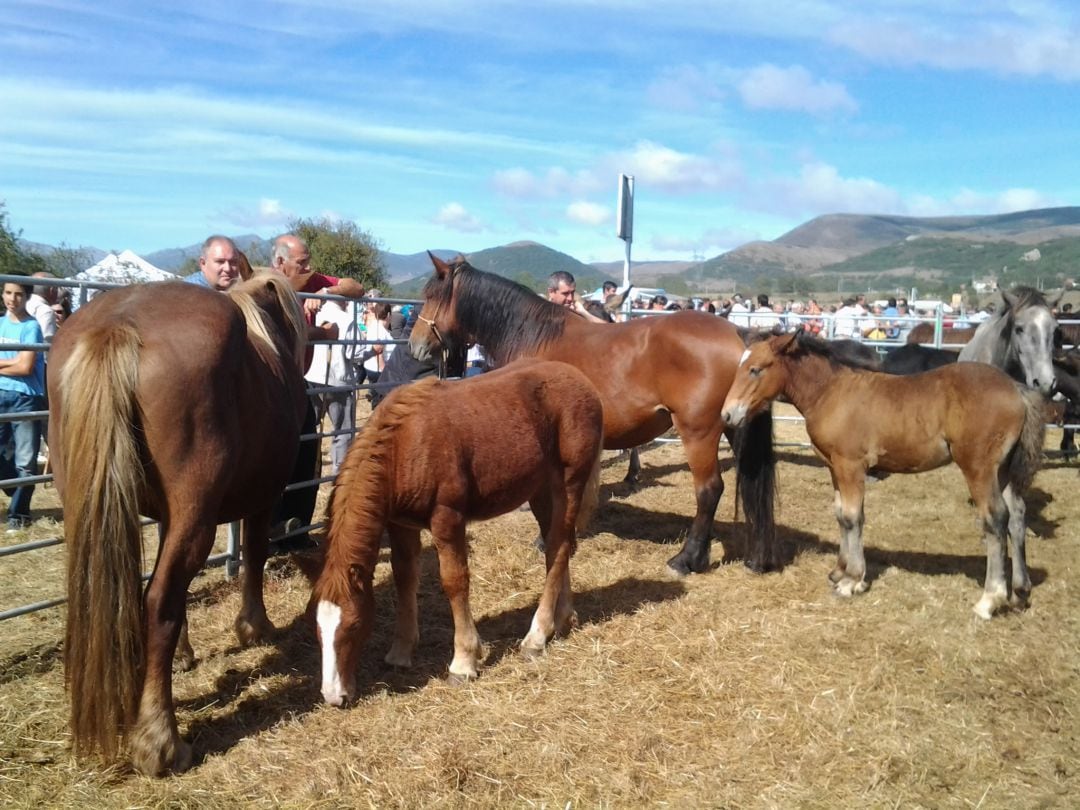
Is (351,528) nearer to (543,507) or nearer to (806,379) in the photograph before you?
(543,507)

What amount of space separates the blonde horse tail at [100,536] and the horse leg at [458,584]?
4.31 ft

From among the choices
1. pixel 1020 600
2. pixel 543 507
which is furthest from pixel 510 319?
pixel 1020 600

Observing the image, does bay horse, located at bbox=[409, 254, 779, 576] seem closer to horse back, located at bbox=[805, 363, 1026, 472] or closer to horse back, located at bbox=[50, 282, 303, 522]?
horse back, located at bbox=[805, 363, 1026, 472]

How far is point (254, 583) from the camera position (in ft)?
13.2

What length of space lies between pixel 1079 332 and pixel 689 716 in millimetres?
10890

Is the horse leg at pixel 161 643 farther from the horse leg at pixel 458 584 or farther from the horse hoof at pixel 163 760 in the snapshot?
the horse leg at pixel 458 584

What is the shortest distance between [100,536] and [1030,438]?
Answer: 4880 millimetres

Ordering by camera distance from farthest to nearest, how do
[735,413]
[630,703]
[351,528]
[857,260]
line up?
[857,260] → [735,413] → [630,703] → [351,528]

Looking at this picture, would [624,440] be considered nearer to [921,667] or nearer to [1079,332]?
[921,667]

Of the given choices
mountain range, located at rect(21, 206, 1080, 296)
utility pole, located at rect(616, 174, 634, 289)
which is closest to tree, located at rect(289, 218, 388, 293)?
mountain range, located at rect(21, 206, 1080, 296)

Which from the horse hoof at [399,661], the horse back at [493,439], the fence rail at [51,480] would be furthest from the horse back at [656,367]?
the horse hoof at [399,661]

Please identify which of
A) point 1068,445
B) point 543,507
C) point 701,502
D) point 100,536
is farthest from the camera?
point 1068,445

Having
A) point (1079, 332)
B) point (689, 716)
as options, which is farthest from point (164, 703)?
point (1079, 332)

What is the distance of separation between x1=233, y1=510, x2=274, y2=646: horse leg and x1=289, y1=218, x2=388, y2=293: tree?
94.0 feet
